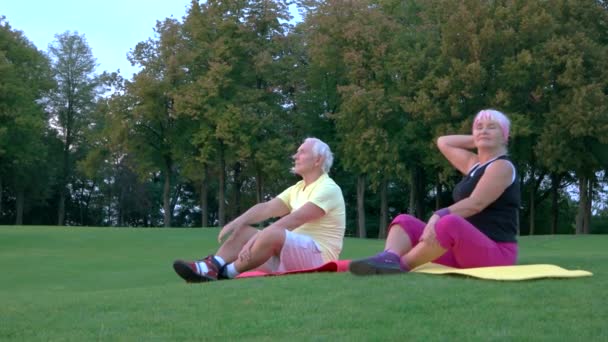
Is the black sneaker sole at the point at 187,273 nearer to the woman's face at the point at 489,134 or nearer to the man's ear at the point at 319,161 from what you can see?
the man's ear at the point at 319,161

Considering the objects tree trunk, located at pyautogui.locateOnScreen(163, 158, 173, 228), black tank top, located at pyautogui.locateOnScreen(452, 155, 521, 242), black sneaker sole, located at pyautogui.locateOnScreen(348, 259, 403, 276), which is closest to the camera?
black sneaker sole, located at pyautogui.locateOnScreen(348, 259, 403, 276)

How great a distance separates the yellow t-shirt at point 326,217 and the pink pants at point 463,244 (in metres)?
1.32

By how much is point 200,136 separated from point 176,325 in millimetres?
39199

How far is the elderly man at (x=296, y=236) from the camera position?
8.73 metres

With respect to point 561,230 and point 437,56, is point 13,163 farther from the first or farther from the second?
point 561,230

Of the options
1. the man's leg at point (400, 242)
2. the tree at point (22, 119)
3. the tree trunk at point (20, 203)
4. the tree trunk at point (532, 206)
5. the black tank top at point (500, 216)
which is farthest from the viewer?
the tree trunk at point (20, 203)

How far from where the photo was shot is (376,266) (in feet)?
24.1

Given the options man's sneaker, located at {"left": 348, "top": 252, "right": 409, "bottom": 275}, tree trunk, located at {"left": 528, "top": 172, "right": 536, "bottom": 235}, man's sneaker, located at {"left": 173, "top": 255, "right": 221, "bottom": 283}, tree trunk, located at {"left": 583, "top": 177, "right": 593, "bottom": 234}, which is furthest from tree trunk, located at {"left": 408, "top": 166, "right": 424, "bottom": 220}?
man's sneaker, located at {"left": 348, "top": 252, "right": 409, "bottom": 275}

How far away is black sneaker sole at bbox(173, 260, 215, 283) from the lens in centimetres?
865

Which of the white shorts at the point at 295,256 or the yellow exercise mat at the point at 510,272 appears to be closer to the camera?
the yellow exercise mat at the point at 510,272

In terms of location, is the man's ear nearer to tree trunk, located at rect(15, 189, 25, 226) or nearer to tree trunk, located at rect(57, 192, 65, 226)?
tree trunk, located at rect(15, 189, 25, 226)

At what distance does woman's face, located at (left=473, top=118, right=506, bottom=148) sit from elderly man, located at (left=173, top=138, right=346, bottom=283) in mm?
1754

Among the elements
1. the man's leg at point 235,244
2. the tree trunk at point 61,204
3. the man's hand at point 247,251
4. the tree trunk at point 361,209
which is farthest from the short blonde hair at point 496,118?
the tree trunk at point 61,204

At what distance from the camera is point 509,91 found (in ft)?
124
